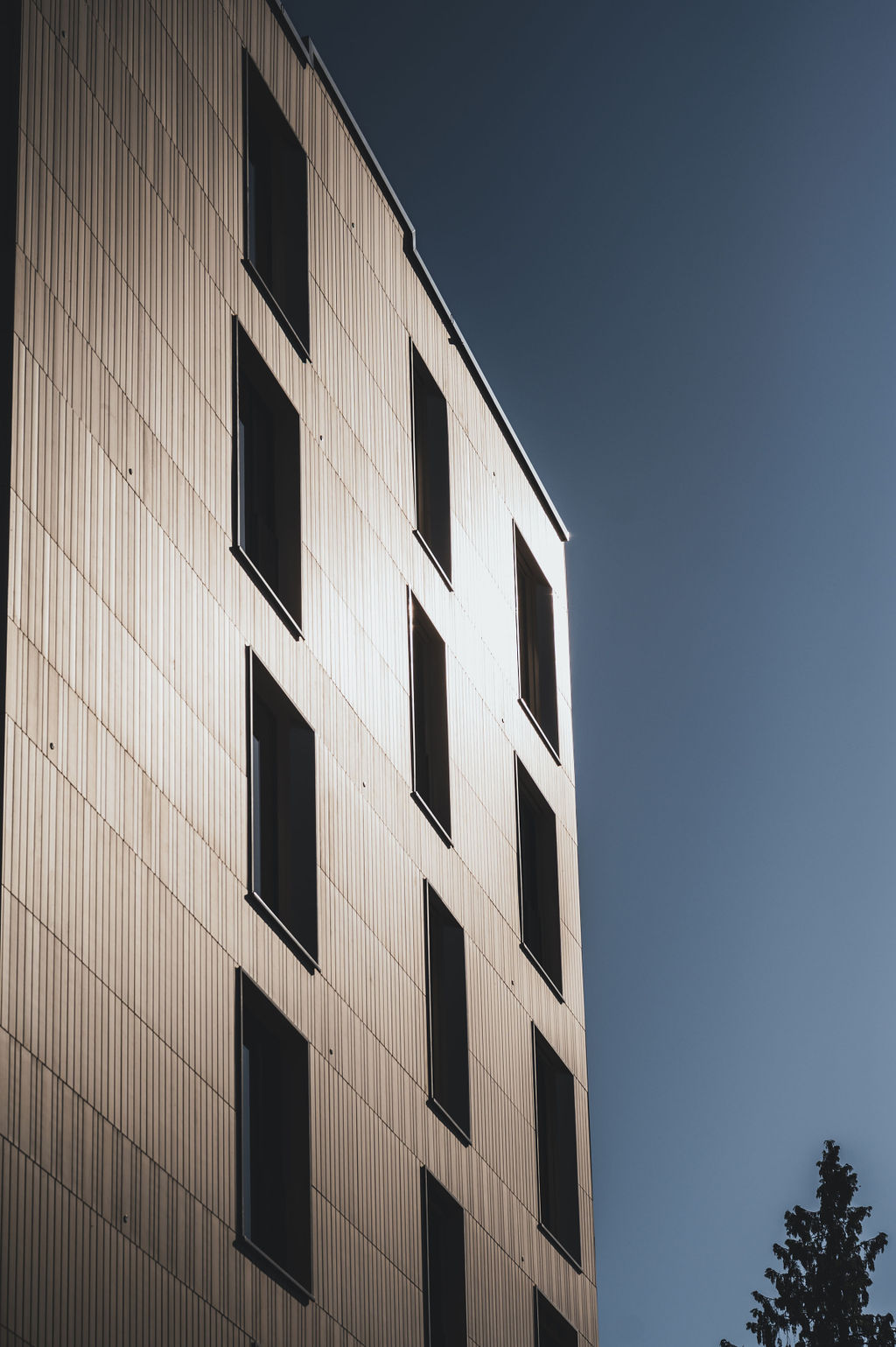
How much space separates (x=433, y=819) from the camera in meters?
24.0

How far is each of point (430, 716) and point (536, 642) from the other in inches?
244

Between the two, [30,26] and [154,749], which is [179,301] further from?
[154,749]

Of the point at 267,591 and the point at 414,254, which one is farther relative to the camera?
the point at 414,254

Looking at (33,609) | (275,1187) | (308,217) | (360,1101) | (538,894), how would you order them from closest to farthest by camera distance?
(33,609) → (275,1187) → (360,1101) → (308,217) → (538,894)

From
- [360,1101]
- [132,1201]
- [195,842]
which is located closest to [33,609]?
[195,842]

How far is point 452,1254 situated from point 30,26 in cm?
1448

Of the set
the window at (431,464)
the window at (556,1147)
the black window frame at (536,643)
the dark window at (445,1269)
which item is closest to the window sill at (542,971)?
the window at (556,1147)

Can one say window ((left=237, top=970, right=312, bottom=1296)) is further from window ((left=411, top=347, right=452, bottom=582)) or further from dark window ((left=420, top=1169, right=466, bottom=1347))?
window ((left=411, top=347, right=452, bottom=582))

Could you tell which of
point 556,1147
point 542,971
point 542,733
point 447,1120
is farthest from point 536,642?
point 447,1120

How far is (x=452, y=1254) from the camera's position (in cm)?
2252

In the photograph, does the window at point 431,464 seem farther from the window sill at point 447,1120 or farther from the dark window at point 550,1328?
the dark window at point 550,1328

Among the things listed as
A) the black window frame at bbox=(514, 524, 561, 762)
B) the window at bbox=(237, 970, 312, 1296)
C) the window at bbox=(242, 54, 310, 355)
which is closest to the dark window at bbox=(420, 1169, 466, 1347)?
the window at bbox=(237, 970, 312, 1296)

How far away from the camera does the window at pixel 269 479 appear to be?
2095cm

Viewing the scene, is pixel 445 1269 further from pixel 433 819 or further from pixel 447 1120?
pixel 433 819
